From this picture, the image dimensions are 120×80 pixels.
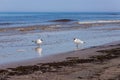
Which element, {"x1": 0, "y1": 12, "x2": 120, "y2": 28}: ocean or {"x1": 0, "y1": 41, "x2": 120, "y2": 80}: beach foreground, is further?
{"x1": 0, "y1": 12, "x2": 120, "y2": 28}: ocean

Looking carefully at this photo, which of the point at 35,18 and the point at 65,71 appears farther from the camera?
the point at 35,18

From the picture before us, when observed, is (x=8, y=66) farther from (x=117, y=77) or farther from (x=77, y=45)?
(x=77, y=45)

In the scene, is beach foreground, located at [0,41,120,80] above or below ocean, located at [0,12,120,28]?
above

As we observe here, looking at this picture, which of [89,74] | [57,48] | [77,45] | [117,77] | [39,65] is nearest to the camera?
[117,77]

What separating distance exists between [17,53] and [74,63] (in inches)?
168

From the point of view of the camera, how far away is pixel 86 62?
12930mm

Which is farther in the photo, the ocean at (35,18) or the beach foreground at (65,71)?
the ocean at (35,18)

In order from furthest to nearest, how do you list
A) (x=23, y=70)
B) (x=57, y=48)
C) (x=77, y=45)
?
(x=77, y=45)
(x=57, y=48)
(x=23, y=70)

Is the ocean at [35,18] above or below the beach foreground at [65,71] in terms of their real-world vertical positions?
below

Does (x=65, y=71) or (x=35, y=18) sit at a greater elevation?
(x=65, y=71)

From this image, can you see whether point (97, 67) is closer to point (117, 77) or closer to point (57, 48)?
point (117, 77)

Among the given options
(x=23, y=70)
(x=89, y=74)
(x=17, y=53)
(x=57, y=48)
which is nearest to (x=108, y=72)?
(x=89, y=74)

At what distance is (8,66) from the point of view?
1243 cm

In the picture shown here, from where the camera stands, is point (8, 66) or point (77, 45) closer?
point (8, 66)
